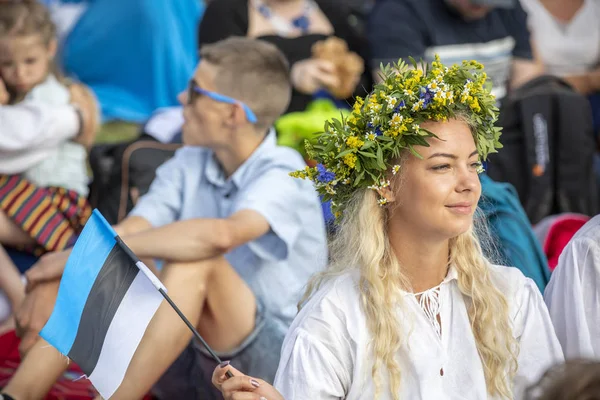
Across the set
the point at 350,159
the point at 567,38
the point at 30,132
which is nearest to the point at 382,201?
the point at 350,159

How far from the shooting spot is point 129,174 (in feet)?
15.3

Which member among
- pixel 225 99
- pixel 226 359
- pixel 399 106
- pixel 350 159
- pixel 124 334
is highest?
pixel 399 106

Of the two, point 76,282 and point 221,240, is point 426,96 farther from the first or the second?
point 76,282

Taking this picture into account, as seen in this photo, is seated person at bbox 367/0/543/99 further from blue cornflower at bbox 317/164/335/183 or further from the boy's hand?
A: blue cornflower at bbox 317/164/335/183

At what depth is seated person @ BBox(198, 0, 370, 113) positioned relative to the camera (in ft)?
17.5

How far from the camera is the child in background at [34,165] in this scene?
14.0 feet

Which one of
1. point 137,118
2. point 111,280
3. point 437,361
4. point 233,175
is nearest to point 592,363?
point 437,361

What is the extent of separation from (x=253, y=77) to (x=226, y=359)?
126cm

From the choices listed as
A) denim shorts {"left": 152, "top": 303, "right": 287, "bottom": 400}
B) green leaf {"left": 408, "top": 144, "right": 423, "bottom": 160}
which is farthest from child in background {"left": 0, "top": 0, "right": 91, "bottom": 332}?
green leaf {"left": 408, "top": 144, "right": 423, "bottom": 160}

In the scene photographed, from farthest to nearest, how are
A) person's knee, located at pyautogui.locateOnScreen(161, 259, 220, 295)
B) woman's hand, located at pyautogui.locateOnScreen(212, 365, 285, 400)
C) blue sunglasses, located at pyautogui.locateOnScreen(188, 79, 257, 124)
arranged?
blue sunglasses, located at pyautogui.locateOnScreen(188, 79, 257, 124) → person's knee, located at pyautogui.locateOnScreen(161, 259, 220, 295) → woman's hand, located at pyautogui.locateOnScreen(212, 365, 285, 400)

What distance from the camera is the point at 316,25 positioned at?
225 inches

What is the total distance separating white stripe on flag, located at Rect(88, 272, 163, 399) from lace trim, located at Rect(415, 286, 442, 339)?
0.81 meters

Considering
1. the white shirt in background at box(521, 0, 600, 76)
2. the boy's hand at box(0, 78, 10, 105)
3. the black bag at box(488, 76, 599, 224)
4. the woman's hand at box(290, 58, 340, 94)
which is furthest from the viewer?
the white shirt in background at box(521, 0, 600, 76)

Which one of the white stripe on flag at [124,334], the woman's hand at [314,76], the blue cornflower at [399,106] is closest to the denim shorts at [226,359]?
the white stripe on flag at [124,334]
